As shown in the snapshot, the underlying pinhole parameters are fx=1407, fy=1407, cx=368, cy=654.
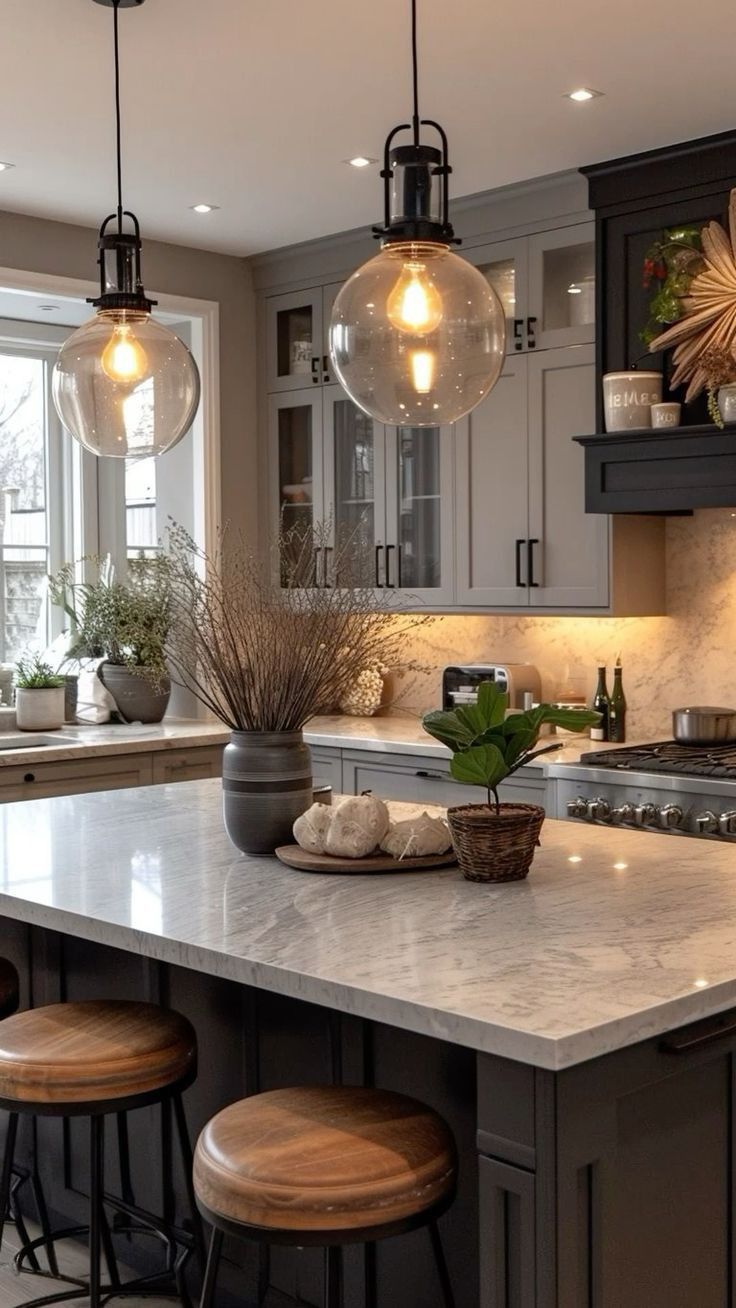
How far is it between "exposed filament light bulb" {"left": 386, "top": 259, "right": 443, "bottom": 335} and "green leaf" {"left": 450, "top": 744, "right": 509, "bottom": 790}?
743mm

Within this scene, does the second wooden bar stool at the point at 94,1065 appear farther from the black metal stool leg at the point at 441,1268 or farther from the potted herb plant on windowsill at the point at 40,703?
the potted herb plant on windowsill at the point at 40,703

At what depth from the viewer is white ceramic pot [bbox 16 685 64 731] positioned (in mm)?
5191

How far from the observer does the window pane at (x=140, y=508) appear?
604cm

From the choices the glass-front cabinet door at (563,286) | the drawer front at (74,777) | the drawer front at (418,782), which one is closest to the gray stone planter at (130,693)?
the drawer front at (74,777)

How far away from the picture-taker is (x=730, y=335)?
4.15 meters

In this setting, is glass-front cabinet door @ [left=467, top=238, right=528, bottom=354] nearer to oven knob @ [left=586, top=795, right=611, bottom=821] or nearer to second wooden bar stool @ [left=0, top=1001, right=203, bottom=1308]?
oven knob @ [left=586, top=795, right=611, bottom=821]

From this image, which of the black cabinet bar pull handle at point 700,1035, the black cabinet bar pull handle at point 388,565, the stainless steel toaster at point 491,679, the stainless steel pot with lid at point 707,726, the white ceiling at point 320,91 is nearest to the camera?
the black cabinet bar pull handle at point 700,1035

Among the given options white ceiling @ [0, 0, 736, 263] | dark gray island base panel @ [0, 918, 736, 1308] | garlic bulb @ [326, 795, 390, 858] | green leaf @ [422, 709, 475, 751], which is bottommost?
dark gray island base panel @ [0, 918, 736, 1308]

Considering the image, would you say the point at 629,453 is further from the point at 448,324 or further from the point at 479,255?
the point at 448,324

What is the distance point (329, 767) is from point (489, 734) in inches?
103

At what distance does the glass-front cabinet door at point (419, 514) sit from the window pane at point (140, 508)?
1223 millimetres

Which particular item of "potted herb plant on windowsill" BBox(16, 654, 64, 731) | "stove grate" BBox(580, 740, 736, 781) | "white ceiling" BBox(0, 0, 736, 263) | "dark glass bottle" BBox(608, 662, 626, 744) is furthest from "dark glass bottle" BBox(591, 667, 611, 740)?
"potted herb plant on windowsill" BBox(16, 654, 64, 731)

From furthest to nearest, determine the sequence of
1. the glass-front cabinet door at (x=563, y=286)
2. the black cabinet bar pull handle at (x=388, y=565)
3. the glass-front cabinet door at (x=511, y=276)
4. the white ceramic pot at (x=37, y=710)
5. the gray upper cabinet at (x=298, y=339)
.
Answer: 1. the gray upper cabinet at (x=298, y=339)
2. the black cabinet bar pull handle at (x=388, y=565)
3. the white ceramic pot at (x=37, y=710)
4. the glass-front cabinet door at (x=511, y=276)
5. the glass-front cabinet door at (x=563, y=286)

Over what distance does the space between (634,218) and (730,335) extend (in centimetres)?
A: 58
